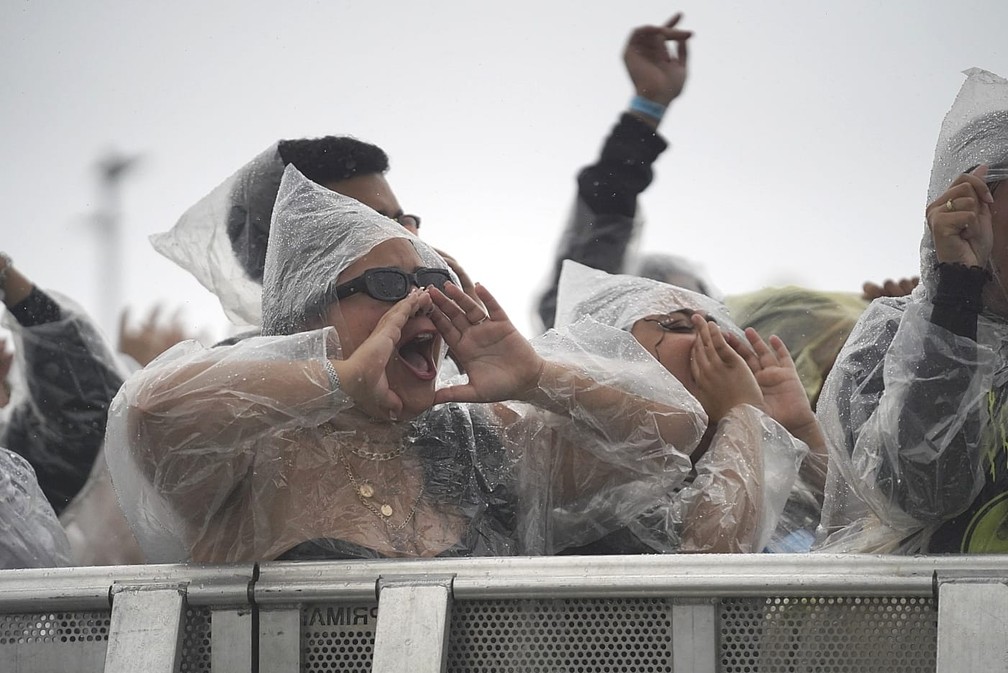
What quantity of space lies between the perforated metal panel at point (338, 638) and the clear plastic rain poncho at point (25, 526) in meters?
0.85

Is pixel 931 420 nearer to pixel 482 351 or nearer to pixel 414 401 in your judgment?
pixel 482 351

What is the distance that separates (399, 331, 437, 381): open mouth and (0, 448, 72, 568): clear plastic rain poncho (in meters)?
0.76

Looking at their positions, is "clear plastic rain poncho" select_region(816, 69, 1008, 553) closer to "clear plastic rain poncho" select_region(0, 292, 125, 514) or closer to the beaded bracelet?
the beaded bracelet

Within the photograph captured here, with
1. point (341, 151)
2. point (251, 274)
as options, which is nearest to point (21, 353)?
point (251, 274)

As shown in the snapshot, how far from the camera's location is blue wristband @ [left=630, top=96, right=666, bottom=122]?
360cm

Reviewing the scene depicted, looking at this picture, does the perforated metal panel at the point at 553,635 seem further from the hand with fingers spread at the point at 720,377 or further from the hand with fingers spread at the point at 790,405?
the hand with fingers spread at the point at 790,405

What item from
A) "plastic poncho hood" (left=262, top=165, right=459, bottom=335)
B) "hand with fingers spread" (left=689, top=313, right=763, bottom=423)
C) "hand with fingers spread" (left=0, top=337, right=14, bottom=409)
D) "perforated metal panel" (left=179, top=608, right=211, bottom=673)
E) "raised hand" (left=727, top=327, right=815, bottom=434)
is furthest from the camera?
"hand with fingers spread" (left=0, top=337, right=14, bottom=409)

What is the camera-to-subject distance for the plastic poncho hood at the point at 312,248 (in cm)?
238

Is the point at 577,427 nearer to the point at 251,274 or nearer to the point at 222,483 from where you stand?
the point at 222,483

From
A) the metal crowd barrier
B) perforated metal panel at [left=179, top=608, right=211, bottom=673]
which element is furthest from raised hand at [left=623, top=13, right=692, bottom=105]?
perforated metal panel at [left=179, top=608, right=211, bottom=673]

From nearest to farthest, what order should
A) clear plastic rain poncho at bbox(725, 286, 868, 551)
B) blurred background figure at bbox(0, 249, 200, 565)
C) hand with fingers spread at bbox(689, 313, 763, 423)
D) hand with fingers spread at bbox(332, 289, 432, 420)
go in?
hand with fingers spread at bbox(332, 289, 432, 420)
hand with fingers spread at bbox(689, 313, 763, 423)
blurred background figure at bbox(0, 249, 200, 565)
clear plastic rain poncho at bbox(725, 286, 868, 551)

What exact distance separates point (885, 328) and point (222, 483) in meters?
1.05

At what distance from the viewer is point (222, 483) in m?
2.16

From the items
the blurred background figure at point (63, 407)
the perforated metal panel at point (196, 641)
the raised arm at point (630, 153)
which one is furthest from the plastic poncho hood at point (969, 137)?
the blurred background figure at point (63, 407)
